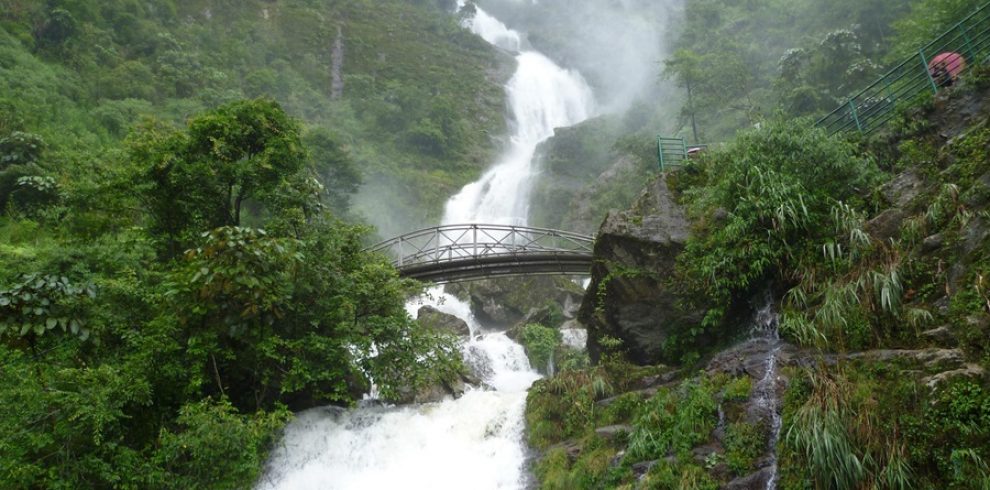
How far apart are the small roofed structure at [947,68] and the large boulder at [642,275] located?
5.55 metres

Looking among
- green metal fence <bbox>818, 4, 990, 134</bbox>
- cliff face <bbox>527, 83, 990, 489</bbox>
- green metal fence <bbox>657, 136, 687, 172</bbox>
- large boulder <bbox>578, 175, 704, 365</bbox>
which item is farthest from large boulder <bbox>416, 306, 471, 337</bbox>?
green metal fence <bbox>818, 4, 990, 134</bbox>

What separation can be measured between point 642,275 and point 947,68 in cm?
721

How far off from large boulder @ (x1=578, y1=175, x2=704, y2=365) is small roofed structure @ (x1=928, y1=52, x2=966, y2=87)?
5.55 m

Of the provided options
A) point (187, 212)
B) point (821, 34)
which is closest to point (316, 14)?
point (821, 34)

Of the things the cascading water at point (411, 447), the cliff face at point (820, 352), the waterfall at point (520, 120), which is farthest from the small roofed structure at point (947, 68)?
the waterfall at point (520, 120)

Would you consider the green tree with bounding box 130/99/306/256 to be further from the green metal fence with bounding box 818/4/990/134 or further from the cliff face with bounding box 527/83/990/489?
the green metal fence with bounding box 818/4/990/134

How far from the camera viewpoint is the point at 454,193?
130 ft

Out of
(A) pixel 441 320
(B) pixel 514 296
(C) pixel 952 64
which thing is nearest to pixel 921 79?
(C) pixel 952 64

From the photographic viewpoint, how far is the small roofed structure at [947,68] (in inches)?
422

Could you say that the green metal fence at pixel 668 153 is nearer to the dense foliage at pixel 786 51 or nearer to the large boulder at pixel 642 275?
the large boulder at pixel 642 275

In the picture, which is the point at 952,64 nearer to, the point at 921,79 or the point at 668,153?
the point at 921,79

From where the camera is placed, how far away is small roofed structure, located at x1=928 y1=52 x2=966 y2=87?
35.2ft

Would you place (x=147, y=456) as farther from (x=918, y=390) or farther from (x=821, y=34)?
(x=821, y=34)

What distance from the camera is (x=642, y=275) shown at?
11383 mm
